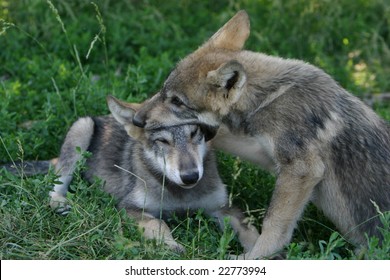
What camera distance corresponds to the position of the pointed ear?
6.25m

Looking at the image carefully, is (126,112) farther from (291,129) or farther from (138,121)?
(291,129)

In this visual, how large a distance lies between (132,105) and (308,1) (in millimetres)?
4407

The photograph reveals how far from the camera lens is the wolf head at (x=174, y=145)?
5.86 metres

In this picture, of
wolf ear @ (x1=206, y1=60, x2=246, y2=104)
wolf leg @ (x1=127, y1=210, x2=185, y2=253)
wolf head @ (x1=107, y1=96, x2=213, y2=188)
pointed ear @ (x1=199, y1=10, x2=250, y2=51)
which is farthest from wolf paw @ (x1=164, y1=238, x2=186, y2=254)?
pointed ear @ (x1=199, y1=10, x2=250, y2=51)

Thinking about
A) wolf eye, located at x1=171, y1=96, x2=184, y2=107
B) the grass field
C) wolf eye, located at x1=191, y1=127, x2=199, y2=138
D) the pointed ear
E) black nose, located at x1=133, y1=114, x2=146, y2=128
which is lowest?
the grass field

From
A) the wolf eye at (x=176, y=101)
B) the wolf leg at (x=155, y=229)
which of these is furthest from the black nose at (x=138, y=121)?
the wolf leg at (x=155, y=229)

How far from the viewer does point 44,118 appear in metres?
7.68

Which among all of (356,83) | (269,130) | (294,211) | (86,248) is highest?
(269,130)

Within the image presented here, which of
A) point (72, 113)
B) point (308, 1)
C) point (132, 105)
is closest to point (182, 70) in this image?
point (132, 105)

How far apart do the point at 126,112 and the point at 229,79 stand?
3.61ft

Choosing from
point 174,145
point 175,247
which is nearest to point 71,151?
point 174,145

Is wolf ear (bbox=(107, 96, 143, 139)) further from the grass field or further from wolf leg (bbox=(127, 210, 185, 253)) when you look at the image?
wolf leg (bbox=(127, 210, 185, 253))

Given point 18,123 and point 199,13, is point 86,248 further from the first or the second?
point 199,13

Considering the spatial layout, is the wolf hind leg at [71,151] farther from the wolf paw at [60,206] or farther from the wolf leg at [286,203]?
the wolf leg at [286,203]
